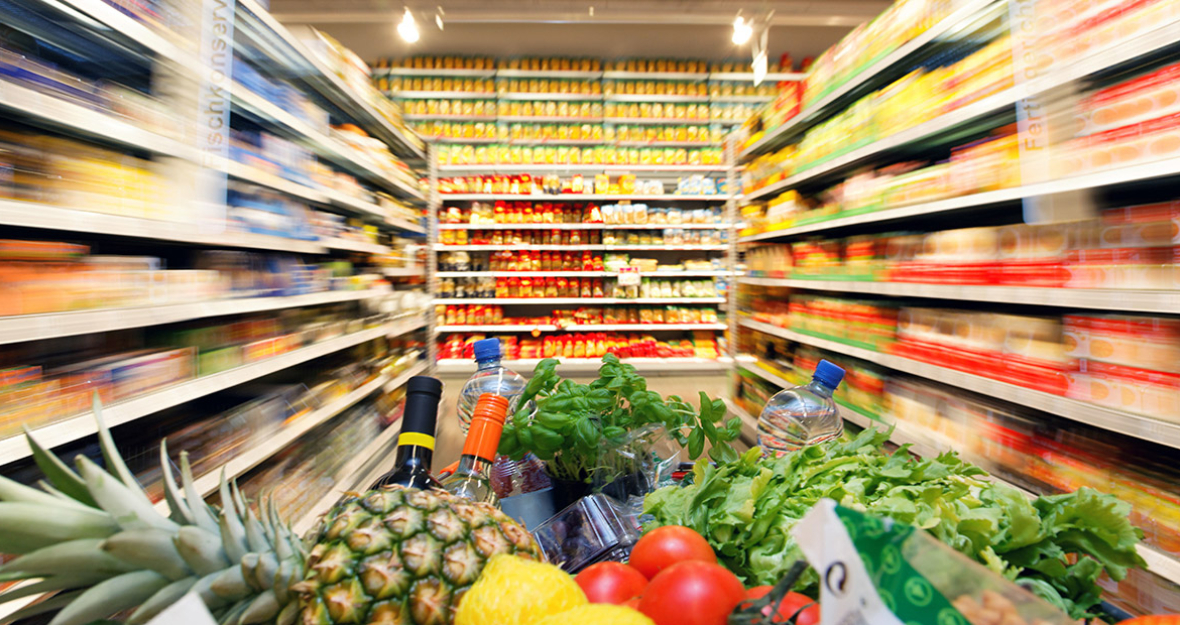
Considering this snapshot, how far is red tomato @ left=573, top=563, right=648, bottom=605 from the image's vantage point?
0.51 meters

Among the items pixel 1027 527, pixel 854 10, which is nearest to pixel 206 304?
pixel 1027 527

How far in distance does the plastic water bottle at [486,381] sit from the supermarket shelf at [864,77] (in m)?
1.82

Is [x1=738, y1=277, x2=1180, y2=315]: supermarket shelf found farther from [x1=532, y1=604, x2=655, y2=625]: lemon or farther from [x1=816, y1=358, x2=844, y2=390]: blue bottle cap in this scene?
[x1=532, y1=604, x2=655, y2=625]: lemon

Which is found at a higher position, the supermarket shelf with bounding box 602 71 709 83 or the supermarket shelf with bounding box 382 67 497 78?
the supermarket shelf with bounding box 382 67 497 78

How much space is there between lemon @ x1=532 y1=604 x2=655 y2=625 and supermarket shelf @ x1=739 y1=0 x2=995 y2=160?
2023mm

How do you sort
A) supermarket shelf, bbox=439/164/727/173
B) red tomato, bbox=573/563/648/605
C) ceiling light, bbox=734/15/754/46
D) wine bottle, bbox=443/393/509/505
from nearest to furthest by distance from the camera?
red tomato, bbox=573/563/648/605
wine bottle, bbox=443/393/509/505
ceiling light, bbox=734/15/754/46
supermarket shelf, bbox=439/164/727/173

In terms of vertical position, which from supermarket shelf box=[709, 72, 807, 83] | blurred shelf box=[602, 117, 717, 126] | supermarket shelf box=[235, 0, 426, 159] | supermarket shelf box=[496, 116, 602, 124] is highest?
supermarket shelf box=[709, 72, 807, 83]

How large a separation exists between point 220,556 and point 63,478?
0.16m

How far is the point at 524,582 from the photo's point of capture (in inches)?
17.6

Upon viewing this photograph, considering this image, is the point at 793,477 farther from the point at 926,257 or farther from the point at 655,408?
the point at 926,257

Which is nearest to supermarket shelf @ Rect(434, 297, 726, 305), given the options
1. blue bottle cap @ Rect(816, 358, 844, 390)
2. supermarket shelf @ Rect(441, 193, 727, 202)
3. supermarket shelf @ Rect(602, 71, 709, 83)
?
supermarket shelf @ Rect(441, 193, 727, 202)

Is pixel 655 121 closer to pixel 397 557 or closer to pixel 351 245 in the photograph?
pixel 351 245

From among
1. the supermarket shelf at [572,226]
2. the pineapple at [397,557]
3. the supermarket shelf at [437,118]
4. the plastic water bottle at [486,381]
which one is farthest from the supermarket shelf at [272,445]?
the supermarket shelf at [437,118]

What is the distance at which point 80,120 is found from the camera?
1198 mm
